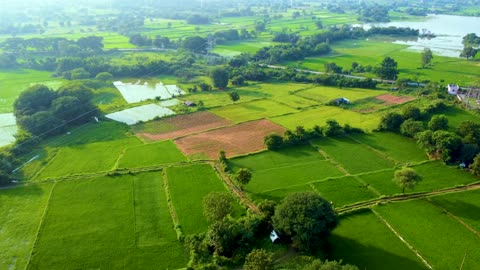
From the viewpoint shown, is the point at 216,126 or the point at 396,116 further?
the point at 216,126

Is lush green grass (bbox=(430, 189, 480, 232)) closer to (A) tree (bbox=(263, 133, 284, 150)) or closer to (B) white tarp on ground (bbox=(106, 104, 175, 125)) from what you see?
(A) tree (bbox=(263, 133, 284, 150))

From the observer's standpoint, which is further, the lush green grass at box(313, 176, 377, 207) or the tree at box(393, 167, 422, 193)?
the lush green grass at box(313, 176, 377, 207)

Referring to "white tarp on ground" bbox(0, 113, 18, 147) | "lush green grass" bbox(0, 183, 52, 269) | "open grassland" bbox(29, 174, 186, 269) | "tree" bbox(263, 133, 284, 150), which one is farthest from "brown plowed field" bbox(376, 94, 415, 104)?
"white tarp on ground" bbox(0, 113, 18, 147)

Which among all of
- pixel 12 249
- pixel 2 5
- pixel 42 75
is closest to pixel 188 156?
pixel 12 249

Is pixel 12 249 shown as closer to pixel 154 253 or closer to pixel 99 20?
pixel 154 253

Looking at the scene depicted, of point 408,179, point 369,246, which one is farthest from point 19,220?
point 408,179

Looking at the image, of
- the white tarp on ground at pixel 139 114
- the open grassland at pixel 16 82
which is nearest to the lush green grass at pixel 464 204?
the white tarp on ground at pixel 139 114

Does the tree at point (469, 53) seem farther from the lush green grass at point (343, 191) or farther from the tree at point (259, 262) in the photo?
the tree at point (259, 262)
